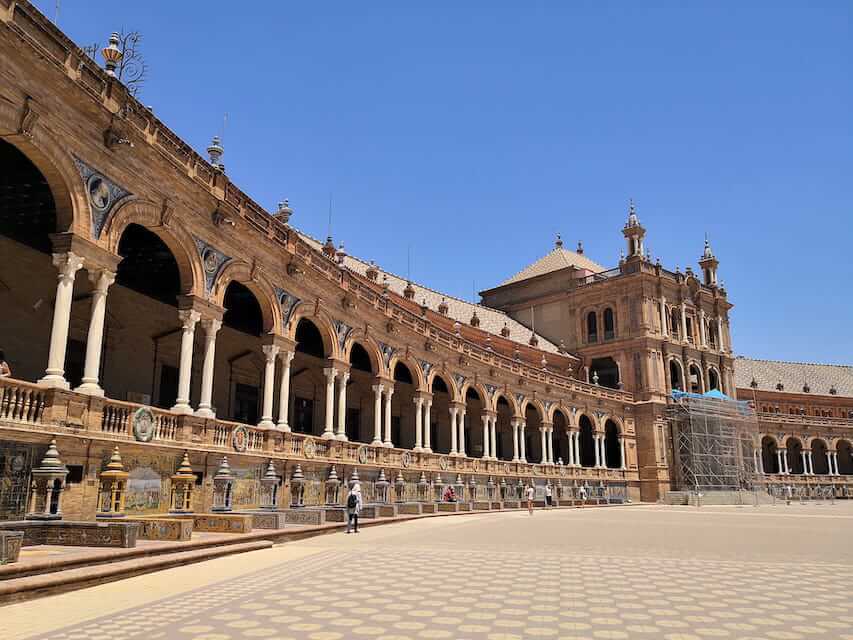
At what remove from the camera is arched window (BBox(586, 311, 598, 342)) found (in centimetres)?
6309

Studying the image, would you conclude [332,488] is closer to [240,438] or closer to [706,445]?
[240,438]

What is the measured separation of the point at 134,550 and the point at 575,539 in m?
10.0

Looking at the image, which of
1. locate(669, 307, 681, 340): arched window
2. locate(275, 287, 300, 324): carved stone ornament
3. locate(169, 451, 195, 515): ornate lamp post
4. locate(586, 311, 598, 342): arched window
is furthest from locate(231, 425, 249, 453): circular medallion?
locate(669, 307, 681, 340): arched window

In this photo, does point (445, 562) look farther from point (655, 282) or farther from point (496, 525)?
point (655, 282)

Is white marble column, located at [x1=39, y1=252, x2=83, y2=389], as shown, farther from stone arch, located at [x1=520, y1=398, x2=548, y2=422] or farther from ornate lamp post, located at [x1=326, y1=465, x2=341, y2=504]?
stone arch, located at [x1=520, y1=398, x2=548, y2=422]

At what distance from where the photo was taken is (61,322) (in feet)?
46.6

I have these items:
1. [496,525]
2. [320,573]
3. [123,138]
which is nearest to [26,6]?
[123,138]

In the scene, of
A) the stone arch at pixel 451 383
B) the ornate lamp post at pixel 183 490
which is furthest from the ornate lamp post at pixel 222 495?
the stone arch at pixel 451 383

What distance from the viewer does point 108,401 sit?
48.2ft

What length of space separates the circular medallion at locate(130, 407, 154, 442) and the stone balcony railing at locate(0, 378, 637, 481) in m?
0.02

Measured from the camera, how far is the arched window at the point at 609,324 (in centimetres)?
6153

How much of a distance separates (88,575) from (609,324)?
189ft

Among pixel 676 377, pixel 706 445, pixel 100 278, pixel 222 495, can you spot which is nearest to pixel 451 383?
pixel 222 495

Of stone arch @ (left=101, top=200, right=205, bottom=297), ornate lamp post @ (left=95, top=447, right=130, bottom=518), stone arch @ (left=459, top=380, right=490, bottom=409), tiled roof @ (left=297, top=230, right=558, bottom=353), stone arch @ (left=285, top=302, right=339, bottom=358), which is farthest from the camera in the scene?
tiled roof @ (left=297, top=230, right=558, bottom=353)
